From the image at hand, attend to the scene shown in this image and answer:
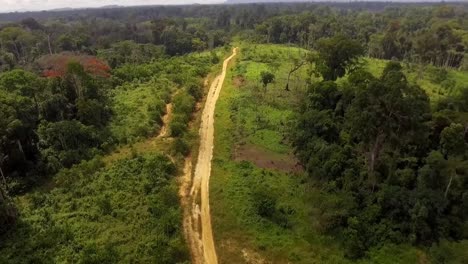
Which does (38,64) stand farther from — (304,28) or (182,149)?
(304,28)

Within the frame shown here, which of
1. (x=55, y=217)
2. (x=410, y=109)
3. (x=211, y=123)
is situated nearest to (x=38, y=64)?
(x=211, y=123)

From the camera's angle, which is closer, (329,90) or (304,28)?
(329,90)

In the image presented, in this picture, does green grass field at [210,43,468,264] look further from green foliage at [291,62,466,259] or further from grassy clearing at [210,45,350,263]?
green foliage at [291,62,466,259]

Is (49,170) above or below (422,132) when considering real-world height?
below

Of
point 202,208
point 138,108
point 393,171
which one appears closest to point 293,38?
point 138,108

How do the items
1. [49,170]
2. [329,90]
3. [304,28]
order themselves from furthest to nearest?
[304,28]
[329,90]
[49,170]

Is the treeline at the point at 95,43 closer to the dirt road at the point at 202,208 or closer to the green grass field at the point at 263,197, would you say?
the green grass field at the point at 263,197

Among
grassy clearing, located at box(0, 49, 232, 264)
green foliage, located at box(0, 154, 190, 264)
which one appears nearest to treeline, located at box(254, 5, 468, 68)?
grassy clearing, located at box(0, 49, 232, 264)

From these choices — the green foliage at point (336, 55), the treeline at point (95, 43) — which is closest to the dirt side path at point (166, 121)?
the green foliage at point (336, 55)
